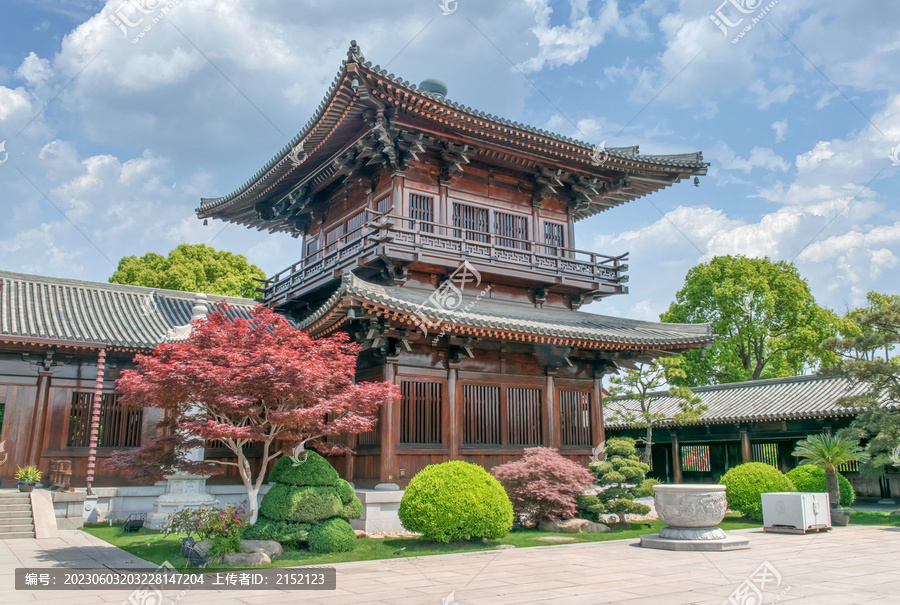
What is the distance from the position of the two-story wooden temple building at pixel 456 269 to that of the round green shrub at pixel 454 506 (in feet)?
8.01

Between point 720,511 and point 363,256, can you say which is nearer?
Result: point 720,511

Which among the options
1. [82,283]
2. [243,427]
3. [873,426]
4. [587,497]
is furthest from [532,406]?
[82,283]

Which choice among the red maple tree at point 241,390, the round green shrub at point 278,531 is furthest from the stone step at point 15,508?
the round green shrub at point 278,531

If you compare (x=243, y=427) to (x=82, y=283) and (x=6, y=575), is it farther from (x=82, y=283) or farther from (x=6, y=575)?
(x=82, y=283)

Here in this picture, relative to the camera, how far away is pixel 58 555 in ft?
36.4

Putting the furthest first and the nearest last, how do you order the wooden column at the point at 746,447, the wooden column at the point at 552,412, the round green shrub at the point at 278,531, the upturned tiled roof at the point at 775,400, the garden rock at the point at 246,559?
the wooden column at the point at 746,447 → the upturned tiled roof at the point at 775,400 → the wooden column at the point at 552,412 → the round green shrub at the point at 278,531 → the garden rock at the point at 246,559

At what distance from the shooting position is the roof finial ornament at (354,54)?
1412cm

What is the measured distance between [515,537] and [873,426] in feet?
38.8

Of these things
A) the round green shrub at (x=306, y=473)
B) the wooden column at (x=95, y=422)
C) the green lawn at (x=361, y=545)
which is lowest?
the green lawn at (x=361, y=545)

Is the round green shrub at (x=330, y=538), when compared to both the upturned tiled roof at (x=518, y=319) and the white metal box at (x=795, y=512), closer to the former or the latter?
the upturned tiled roof at (x=518, y=319)

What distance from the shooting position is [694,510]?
1201 centimetres

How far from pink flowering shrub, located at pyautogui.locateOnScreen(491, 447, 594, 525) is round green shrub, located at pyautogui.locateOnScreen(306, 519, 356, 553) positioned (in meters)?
3.91

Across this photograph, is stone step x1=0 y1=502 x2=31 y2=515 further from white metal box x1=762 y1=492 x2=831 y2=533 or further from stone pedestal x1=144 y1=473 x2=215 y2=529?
white metal box x1=762 y1=492 x2=831 y2=533

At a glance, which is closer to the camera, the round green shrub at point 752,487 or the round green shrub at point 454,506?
the round green shrub at point 454,506
